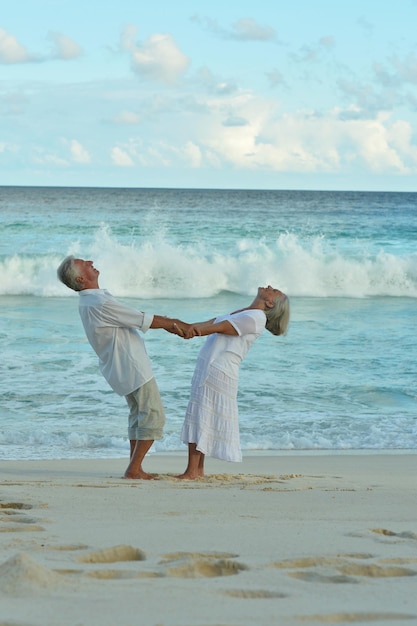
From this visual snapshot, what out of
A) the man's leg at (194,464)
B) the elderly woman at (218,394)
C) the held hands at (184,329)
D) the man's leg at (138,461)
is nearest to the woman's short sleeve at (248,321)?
the elderly woman at (218,394)

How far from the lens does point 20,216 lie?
45281mm

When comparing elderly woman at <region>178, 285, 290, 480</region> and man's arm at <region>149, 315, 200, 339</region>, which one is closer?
man's arm at <region>149, 315, 200, 339</region>

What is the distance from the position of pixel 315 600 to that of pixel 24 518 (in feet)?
5.97

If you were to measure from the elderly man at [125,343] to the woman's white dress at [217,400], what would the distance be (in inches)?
8.0

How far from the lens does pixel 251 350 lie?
44.8ft

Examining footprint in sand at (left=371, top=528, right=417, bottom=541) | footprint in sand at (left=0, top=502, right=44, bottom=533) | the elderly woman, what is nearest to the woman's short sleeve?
the elderly woman

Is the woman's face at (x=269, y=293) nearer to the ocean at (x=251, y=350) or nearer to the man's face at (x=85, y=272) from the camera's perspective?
the man's face at (x=85, y=272)

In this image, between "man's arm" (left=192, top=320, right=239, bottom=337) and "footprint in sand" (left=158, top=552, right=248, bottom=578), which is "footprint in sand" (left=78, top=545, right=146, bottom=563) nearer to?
"footprint in sand" (left=158, top=552, right=248, bottom=578)

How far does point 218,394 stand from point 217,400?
0.13ft

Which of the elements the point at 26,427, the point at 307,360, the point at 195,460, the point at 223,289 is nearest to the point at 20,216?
the point at 223,289

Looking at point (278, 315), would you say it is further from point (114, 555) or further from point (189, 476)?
point (114, 555)

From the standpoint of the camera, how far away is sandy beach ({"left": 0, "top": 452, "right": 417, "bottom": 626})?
9.57ft

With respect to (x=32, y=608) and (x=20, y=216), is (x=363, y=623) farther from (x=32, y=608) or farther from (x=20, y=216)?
(x=20, y=216)

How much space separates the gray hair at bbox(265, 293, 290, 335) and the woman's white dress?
0.11 meters
